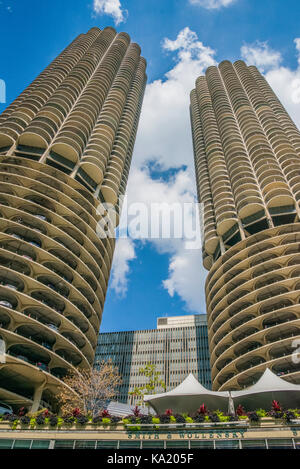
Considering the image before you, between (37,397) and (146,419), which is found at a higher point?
(37,397)

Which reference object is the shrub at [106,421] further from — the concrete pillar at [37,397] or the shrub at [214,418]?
the concrete pillar at [37,397]

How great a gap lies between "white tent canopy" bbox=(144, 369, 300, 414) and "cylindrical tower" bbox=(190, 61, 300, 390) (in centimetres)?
1548

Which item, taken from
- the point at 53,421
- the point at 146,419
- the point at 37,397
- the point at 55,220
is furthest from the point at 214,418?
the point at 55,220

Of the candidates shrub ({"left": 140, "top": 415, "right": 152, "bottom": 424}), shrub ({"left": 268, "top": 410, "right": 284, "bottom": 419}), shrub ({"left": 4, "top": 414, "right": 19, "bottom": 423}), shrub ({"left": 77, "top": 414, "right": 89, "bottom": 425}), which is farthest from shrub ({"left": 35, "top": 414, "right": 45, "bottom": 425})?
shrub ({"left": 268, "top": 410, "right": 284, "bottom": 419})

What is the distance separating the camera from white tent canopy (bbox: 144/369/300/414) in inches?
1066

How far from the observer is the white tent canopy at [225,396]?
27078mm

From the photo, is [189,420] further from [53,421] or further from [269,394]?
[53,421]

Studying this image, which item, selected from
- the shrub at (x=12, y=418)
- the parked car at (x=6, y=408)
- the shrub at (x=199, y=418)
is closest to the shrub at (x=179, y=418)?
the shrub at (x=199, y=418)

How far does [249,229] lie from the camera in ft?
219

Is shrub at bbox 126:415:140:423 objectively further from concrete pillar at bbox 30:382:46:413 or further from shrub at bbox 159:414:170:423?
concrete pillar at bbox 30:382:46:413

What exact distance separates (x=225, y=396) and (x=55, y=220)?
1367 inches
